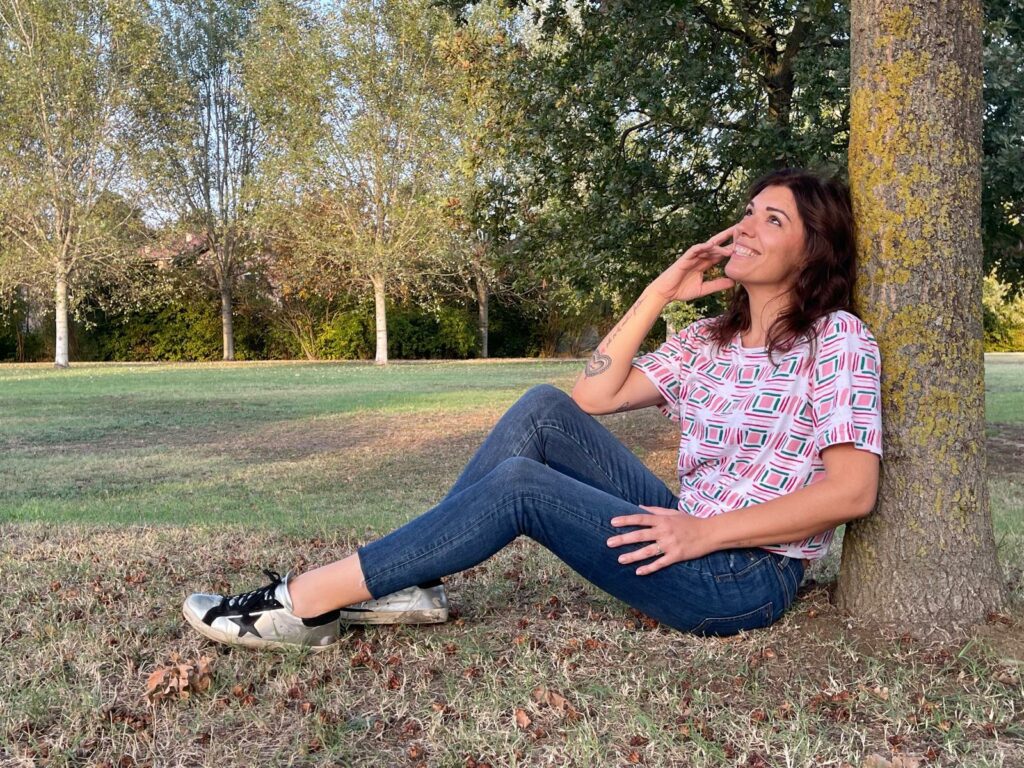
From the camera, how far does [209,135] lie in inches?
1125

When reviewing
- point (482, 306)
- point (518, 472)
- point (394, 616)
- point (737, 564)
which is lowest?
point (394, 616)

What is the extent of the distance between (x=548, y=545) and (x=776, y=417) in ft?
2.43

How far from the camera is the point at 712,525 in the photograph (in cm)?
246

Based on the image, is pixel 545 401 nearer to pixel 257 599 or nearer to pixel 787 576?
pixel 787 576

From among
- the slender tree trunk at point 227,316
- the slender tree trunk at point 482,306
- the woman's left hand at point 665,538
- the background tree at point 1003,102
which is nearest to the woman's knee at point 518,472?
the woman's left hand at point 665,538

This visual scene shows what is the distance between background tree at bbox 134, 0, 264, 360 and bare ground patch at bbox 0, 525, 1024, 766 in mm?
25260

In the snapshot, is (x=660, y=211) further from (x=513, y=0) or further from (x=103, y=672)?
(x=103, y=672)

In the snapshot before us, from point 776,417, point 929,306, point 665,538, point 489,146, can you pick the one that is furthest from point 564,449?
point 489,146

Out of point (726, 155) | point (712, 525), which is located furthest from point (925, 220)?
point (726, 155)

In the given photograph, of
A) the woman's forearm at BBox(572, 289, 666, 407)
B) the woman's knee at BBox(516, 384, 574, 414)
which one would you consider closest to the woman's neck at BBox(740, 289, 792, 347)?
the woman's forearm at BBox(572, 289, 666, 407)

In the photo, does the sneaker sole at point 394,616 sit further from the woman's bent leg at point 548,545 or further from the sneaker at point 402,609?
the woman's bent leg at point 548,545

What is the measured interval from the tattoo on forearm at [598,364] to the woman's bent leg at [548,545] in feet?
2.13

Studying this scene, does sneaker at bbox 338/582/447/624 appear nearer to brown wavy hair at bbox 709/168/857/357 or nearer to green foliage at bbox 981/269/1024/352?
brown wavy hair at bbox 709/168/857/357

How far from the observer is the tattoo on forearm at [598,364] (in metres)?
3.10
